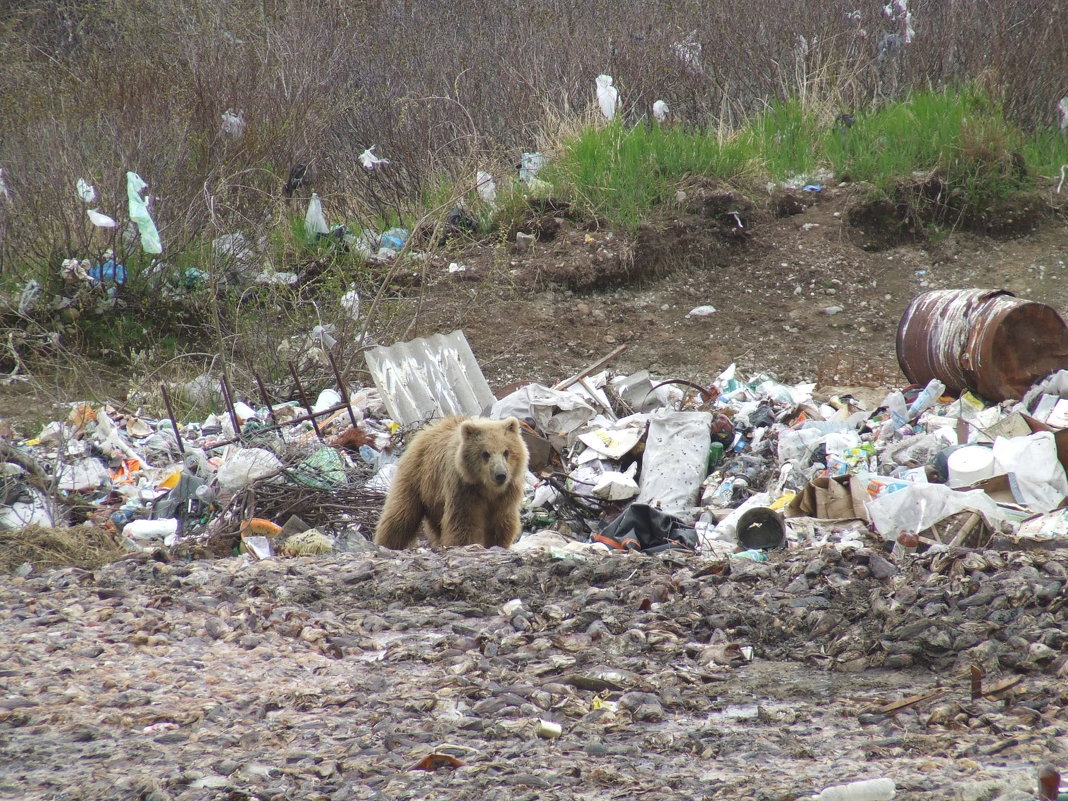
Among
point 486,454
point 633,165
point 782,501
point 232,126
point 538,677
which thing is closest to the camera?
point 538,677

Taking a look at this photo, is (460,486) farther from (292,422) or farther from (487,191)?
(487,191)

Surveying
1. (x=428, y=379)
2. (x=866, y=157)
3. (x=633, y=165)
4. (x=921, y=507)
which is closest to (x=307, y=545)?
(x=428, y=379)

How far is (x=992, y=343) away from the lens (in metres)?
7.02

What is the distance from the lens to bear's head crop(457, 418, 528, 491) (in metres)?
5.75

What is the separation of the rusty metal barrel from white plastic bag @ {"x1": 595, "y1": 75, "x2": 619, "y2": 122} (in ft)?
19.7

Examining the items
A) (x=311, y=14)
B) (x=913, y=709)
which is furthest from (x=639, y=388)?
(x=311, y=14)

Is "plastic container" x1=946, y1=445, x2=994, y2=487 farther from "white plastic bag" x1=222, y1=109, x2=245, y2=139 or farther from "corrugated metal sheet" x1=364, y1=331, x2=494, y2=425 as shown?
"white plastic bag" x1=222, y1=109, x2=245, y2=139

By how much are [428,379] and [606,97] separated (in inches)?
227

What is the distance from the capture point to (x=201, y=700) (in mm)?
3359

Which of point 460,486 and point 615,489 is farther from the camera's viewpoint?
point 615,489

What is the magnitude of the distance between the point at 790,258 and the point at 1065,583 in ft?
27.8

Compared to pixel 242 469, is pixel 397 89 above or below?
above

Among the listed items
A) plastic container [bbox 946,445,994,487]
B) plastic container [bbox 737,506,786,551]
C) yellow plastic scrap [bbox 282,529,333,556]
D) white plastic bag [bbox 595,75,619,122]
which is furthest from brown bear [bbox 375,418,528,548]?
white plastic bag [bbox 595,75,619,122]

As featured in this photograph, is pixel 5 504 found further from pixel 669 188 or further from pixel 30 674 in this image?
pixel 669 188
